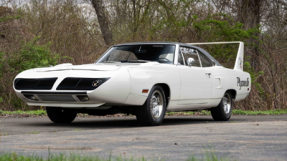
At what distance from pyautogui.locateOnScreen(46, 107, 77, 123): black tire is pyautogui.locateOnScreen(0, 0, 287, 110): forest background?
508cm

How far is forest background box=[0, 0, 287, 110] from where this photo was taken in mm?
14781

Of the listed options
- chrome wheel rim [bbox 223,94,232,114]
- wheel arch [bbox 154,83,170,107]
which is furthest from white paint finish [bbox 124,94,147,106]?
chrome wheel rim [bbox 223,94,232,114]

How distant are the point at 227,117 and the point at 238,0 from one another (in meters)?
10.9

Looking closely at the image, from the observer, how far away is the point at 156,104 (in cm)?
859

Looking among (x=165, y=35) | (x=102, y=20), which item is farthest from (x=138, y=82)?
(x=102, y=20)

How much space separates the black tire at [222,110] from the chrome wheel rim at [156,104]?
248cm

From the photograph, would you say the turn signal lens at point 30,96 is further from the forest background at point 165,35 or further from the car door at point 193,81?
the forest background at point 165,35

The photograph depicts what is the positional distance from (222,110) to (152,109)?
2829 mm

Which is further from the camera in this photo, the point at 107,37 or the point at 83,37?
the point at 107,37

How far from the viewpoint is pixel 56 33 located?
1788 cm

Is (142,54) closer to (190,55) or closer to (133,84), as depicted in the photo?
(190,55)

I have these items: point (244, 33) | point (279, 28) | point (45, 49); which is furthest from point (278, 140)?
point (279, 28)

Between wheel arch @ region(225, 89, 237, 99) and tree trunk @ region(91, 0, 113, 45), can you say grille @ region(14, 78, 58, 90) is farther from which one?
tree trunk @ region(91, 0, 113, 45)

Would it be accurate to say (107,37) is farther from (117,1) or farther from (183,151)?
(183,151)
